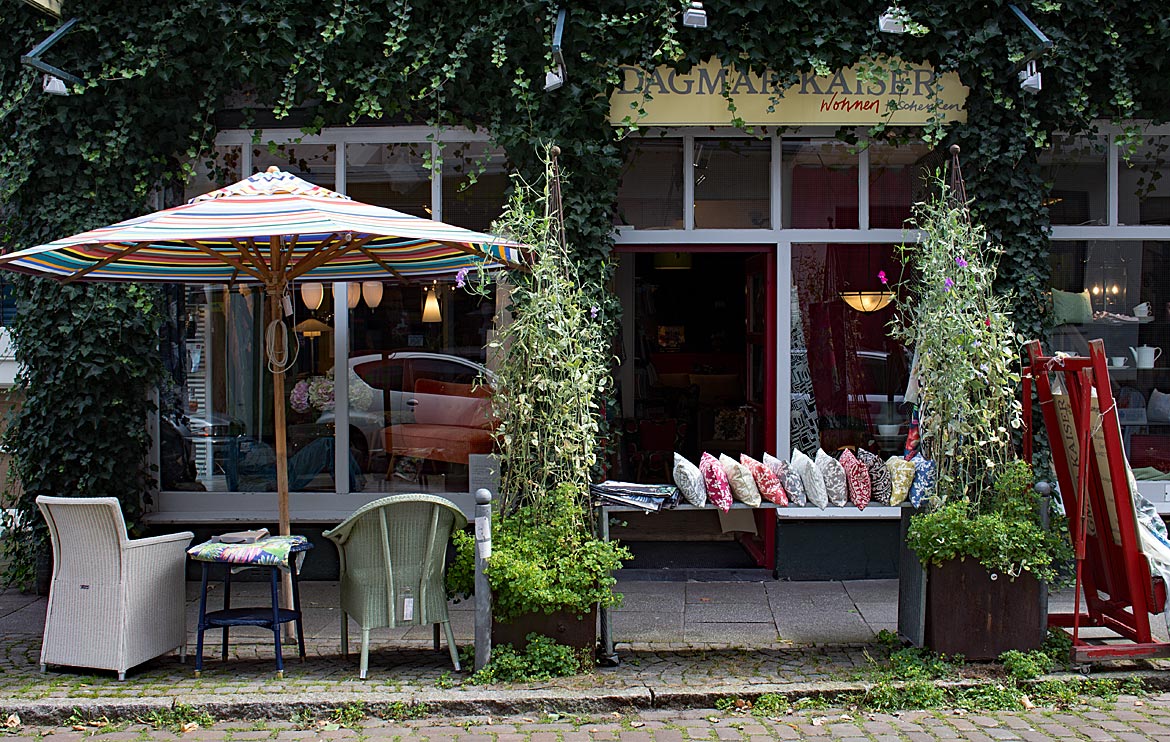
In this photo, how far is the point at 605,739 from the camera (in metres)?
4.82

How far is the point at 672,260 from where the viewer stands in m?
11.4

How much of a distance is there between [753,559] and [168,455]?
14.9 ft

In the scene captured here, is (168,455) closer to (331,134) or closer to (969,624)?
(331,134)

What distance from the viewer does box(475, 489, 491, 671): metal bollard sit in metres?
5.47

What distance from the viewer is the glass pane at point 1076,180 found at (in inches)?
304

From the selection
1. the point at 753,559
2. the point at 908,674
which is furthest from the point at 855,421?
the point at 908,674

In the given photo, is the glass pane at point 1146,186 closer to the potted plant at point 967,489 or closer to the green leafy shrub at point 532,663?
the potted plant at point 967,489

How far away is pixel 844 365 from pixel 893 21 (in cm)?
250

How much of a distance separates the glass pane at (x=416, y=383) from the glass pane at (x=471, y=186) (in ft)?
1.85

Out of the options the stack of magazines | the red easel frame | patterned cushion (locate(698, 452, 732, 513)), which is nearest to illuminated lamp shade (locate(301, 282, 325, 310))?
the stack of magazines

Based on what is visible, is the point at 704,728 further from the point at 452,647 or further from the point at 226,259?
the point at 226,259

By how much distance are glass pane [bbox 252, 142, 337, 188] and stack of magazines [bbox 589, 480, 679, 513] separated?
3.47 meters

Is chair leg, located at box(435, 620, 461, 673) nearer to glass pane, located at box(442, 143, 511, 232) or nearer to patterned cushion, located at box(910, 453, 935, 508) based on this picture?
patterned cushion, located at box(910, 453, 935, 508)

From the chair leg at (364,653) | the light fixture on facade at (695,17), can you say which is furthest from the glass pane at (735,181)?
the chair leg at (364,653)
